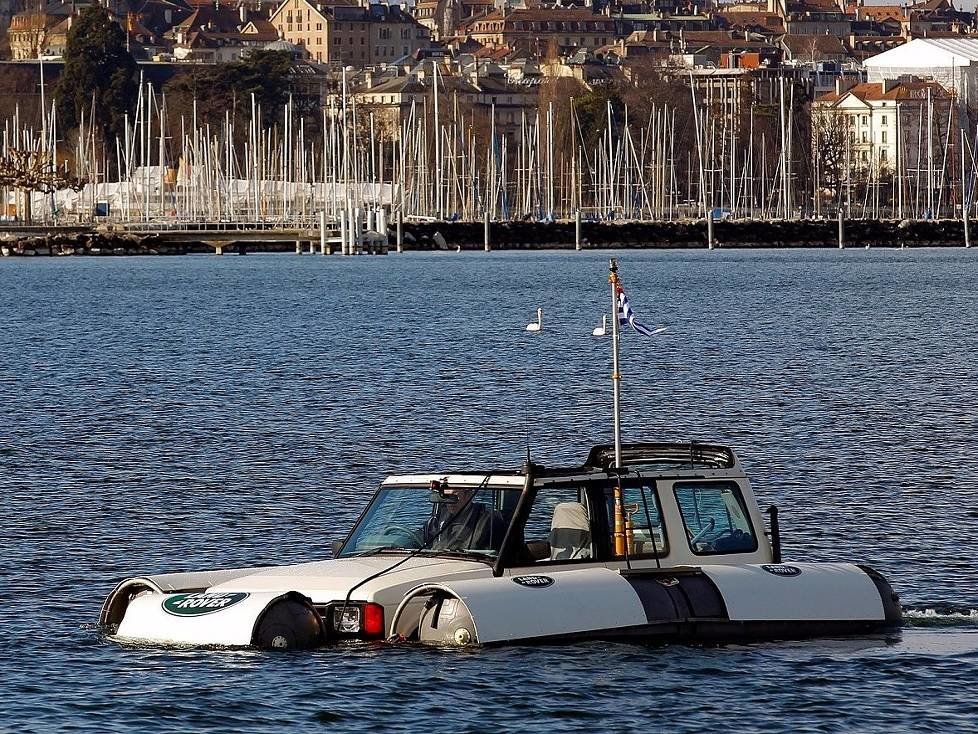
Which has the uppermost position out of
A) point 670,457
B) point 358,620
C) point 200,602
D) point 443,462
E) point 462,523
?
point 670,457

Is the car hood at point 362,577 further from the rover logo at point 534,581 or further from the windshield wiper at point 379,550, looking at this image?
the rover logo at point 534,581

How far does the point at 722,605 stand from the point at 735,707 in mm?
1926

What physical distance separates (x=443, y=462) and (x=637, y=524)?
22.5 m

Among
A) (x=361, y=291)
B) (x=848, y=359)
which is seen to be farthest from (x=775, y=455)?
(x=361, y=291)

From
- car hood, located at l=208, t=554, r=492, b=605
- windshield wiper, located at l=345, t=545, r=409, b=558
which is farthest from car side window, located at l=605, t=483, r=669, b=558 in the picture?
windshield wiper, located at l=345, t=545, r=409, b=558

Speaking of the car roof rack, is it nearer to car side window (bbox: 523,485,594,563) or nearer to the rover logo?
car side window (bbox: 523,485,594,563)

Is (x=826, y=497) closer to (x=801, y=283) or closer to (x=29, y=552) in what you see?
(x=29, y=552)

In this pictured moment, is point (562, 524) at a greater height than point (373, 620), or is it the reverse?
point (562, 524)

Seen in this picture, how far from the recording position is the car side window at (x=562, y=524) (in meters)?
27.6

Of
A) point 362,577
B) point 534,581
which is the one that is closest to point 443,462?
point 362,577

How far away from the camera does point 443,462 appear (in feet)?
166

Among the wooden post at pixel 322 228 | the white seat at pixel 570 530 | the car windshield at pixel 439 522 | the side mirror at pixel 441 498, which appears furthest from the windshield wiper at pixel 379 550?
the wooden post at pixel 322 228

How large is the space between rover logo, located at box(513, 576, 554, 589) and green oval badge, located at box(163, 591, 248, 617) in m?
3.41

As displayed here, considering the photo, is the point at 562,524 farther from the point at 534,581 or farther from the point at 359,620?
the point at 359,620
